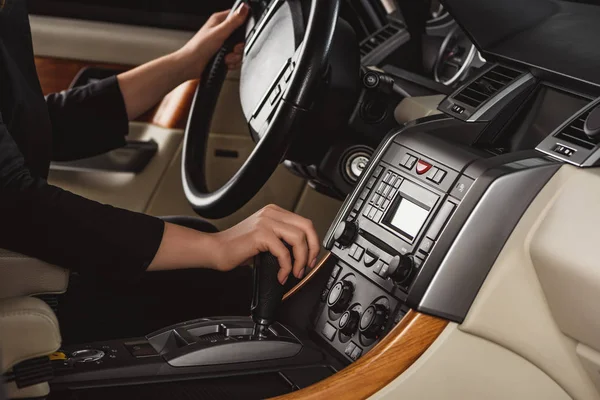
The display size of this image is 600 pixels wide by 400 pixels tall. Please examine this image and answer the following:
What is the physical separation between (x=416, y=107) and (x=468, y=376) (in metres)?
0.45

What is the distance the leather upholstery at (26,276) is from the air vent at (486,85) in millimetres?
602

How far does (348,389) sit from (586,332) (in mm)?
285

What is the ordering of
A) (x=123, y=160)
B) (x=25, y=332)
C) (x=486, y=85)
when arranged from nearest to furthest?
(x=25, y=332), (x=486, y=85), (x=123, y=160)

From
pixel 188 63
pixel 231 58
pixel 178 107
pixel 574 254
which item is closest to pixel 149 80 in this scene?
pixel 188 63

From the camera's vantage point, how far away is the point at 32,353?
946 mm

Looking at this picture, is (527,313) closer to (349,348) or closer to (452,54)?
(349,348)

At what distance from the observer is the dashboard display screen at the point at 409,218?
1.10m

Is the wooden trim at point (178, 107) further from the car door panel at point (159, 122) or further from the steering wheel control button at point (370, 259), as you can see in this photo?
the steering wheel control button at point (370, 259)

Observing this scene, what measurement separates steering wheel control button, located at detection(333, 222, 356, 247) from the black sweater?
9.8 inches

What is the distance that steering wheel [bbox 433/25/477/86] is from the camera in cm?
157

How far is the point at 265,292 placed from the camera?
3.80ft

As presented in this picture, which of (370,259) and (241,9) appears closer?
(370,259)

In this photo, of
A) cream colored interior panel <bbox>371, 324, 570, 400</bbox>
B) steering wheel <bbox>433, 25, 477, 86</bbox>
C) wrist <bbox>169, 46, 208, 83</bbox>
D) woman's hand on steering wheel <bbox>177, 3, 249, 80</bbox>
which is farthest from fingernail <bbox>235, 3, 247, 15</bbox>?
cream colored interior panel <bbox>371, 324, 570, 400</bbox>

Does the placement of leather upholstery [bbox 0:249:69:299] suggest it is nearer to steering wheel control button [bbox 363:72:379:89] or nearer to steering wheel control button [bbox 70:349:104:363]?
steering wheel control button [bbox 70:349:104:363]
